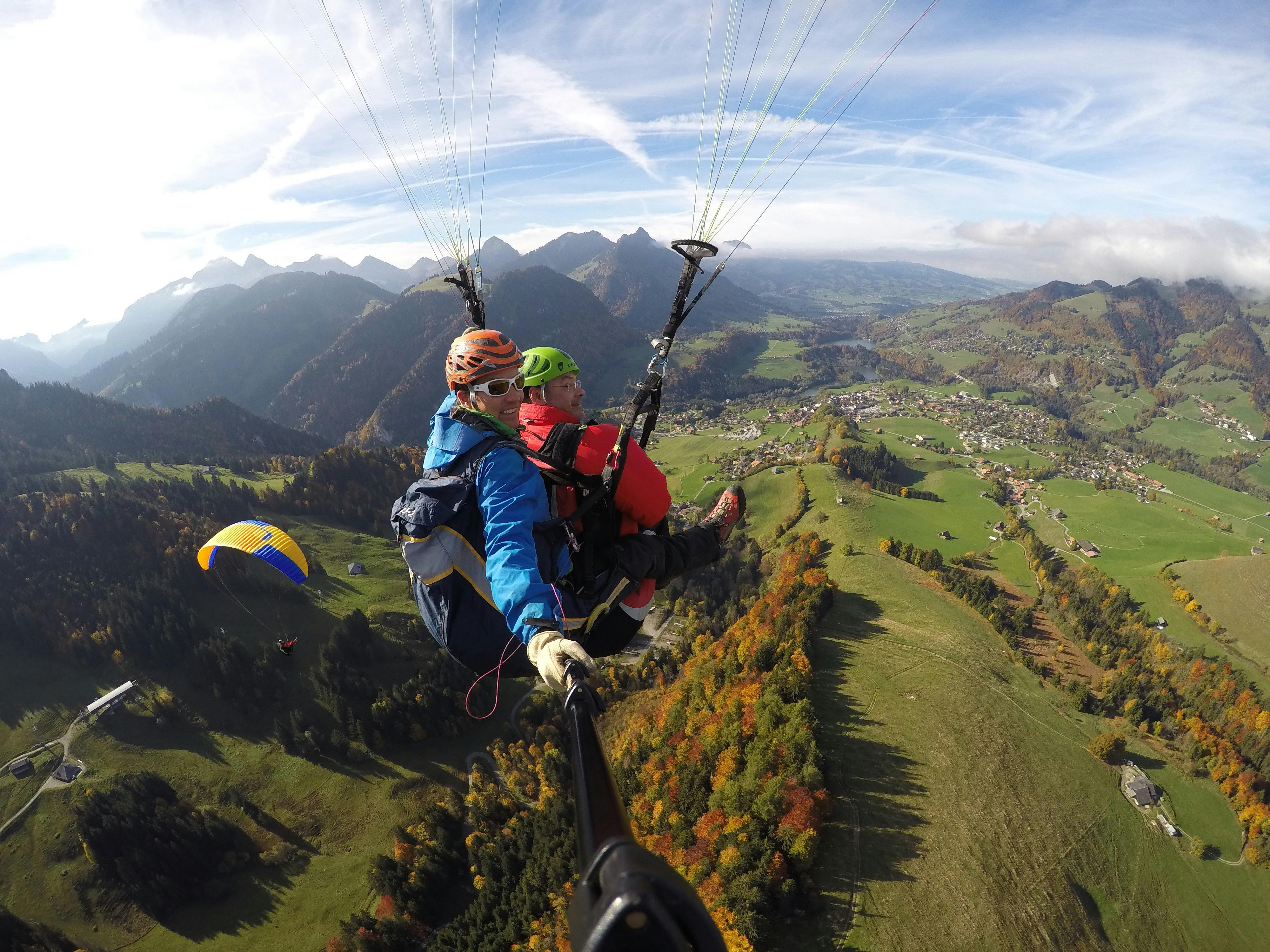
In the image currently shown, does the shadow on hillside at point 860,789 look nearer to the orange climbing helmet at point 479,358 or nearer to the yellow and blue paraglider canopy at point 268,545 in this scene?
the yellow and blue paraglider canopy at point 268,545

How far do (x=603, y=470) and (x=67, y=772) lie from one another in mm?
93498

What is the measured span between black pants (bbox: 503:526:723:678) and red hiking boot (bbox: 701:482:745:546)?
0.46 feet

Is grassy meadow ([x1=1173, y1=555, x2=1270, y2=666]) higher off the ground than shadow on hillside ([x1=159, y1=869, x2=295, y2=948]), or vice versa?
grassy meadow ([x1=1173, y1=555, x2=1270, y2=666])

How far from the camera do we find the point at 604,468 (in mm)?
6754

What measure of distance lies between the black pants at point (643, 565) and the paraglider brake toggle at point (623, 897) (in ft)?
13.8

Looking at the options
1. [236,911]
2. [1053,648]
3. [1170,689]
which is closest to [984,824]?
[1053,648]

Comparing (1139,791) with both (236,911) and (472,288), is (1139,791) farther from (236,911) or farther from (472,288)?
(236,911)

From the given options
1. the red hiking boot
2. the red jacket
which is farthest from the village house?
the red jacket

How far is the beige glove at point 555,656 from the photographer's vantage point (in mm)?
3441

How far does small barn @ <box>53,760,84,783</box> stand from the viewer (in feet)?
197

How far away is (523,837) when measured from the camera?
49.2 metres

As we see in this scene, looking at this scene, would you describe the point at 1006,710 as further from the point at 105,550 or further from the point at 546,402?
the point at 105,550

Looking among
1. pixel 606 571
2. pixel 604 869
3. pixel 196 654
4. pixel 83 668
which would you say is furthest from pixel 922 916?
pixel 83 668

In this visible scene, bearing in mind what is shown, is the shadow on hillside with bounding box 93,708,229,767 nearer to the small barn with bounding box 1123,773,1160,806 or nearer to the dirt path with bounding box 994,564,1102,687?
the small barn with bounding box 1123,773,1160,806
